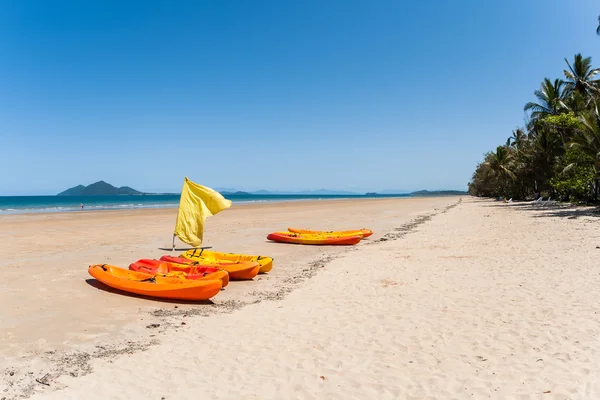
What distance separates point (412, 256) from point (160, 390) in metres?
9.82

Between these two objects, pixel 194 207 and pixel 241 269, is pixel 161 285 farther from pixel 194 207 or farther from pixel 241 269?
pixel 194 207

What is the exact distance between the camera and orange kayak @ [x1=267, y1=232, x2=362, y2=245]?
16.6m

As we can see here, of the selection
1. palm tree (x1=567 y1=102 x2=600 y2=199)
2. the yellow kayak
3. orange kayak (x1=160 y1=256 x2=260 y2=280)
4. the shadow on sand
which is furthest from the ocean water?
palm tree (x1=567 y1=102 x2=600 y2=199)

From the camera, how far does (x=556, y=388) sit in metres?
4.21

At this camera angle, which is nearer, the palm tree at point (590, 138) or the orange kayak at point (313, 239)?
the orange kayak at point (313, 239)

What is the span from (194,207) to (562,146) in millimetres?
35078

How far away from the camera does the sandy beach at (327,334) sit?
4516 mm

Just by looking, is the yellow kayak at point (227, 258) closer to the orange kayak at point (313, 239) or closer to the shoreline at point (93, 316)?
the shoreline at point (93, 316)

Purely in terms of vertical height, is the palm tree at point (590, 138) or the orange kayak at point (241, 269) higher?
the palm tree at point (590, 138)

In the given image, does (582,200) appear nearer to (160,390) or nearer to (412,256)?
(412,256)

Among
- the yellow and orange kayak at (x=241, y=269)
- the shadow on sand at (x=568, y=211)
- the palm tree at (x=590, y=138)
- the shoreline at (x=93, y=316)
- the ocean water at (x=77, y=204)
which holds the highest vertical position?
the palm tree at (x=590, y=138)

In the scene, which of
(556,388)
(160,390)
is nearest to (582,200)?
(556,388)

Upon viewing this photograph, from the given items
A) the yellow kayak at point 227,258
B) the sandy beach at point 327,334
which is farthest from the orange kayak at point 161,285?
the yellow kayak at point 227,258

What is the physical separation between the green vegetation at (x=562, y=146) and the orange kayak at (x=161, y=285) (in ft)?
81.0
